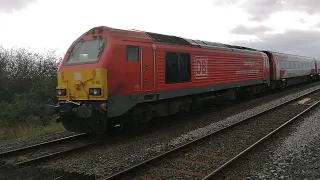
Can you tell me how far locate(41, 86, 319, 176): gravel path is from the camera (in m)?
6.41

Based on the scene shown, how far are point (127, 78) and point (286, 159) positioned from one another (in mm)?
4442

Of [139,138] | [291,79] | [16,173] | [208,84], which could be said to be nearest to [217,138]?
[139,138]

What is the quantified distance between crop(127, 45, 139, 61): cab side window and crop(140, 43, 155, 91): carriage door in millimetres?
180

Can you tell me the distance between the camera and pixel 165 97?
10172mm

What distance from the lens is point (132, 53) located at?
8.91m

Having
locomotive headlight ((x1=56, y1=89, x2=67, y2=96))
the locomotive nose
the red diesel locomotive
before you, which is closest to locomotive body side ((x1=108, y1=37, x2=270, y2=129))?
the red diesel locomotive

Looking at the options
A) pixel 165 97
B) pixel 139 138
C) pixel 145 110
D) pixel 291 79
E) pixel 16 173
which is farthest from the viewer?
pixel 291 79

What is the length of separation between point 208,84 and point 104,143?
5.78 meters

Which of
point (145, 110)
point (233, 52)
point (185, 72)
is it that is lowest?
point (145, 110)

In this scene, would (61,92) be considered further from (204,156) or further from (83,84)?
(204,156)

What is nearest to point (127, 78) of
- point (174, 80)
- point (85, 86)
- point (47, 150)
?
point (85, 86)

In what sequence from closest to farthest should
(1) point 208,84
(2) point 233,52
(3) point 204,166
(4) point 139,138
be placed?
1. (3) point 204,166
2. (4) point 139,138
3. (1) point 208,84
4. (2) point 233,52

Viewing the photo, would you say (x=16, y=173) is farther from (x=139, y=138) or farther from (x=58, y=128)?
(x=58, y=128)

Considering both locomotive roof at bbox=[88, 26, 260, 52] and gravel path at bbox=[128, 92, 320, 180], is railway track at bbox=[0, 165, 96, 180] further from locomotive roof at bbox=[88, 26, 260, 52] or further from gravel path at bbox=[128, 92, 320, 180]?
locomotive roof at bbox=[88, 26, 260, 52]
